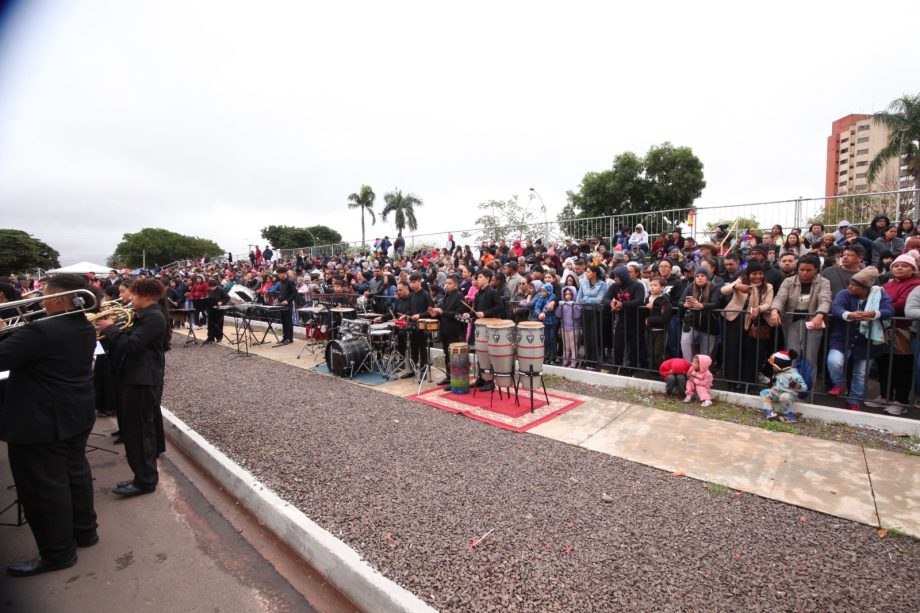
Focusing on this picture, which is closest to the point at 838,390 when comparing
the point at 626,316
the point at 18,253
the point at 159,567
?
the point at 626,316

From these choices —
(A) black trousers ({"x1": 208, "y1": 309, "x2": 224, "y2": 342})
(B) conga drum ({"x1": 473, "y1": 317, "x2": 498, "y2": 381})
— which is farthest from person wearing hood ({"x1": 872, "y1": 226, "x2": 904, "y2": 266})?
(A) black trousers ({"x1": 208, "y1": 309, "x2": 224, "y2": 342})

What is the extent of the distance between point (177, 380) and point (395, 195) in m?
41.2

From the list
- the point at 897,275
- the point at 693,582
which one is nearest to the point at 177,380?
the point at 693,582

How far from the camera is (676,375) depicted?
21.7 feet

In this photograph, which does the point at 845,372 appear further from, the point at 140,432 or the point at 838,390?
the point at 140,432

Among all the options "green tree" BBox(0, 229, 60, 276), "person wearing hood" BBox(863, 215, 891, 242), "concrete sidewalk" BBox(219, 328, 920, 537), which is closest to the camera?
"concrete sidewalk" BBox(219, 328, 920, 537)

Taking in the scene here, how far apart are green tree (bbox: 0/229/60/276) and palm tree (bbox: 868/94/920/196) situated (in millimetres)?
87886

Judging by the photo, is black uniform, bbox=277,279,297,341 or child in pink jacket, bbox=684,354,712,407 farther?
black uniform, bbox=277,279,297,341

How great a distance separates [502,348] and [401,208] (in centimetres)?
4373

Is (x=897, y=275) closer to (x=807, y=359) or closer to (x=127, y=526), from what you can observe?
(x=807, y=359)

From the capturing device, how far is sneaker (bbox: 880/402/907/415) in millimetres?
5398

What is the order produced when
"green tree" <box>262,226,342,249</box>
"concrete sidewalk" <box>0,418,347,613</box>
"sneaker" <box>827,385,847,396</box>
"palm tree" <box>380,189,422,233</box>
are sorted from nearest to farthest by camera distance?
"concrete sidewalk" <box>0,418,347,613</box>, "sneaker" <box>827,385,847,396</box>, "palm tree" <box>380,189,422,233</box>, "green tree" <box>262,226,342,249</box>

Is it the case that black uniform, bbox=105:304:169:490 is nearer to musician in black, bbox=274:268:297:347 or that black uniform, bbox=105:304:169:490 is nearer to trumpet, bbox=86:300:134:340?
trumpet, bbox=86:300:134:340

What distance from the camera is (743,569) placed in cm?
304
